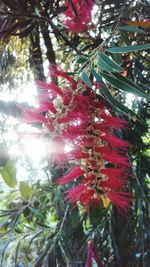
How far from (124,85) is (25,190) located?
72cm

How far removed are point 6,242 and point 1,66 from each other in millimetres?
578

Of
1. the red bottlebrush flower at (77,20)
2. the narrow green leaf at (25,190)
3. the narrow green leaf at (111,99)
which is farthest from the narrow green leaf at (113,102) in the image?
the narrow green leaf at (25,190)

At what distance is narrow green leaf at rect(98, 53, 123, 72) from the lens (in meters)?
0.38

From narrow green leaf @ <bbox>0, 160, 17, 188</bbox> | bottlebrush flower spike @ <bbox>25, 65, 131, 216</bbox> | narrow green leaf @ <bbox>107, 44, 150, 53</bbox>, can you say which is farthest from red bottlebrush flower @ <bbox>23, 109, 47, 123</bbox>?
narrow green leaf @ <bbox>0, 160, 17, 188</bbox>

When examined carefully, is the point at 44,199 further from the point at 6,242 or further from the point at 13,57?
the point at 13,57

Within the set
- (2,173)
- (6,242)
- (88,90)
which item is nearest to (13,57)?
(2,173)

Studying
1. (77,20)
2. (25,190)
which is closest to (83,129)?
(77,20)

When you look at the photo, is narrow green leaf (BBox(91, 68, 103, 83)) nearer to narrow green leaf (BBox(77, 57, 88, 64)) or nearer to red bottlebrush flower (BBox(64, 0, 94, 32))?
narrow green leaf (BBox(77, 57, 88, 64))

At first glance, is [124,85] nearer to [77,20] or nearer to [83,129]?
[83,129]

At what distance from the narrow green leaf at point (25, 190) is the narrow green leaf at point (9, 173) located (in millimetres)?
31

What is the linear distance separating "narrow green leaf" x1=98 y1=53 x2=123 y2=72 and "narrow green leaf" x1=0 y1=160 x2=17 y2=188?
593 mm

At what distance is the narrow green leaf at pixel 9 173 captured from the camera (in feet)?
3.07

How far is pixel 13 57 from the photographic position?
133 centimetres

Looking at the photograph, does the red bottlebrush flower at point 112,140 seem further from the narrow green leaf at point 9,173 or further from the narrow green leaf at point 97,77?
the narrow green leaf at point 9,173
